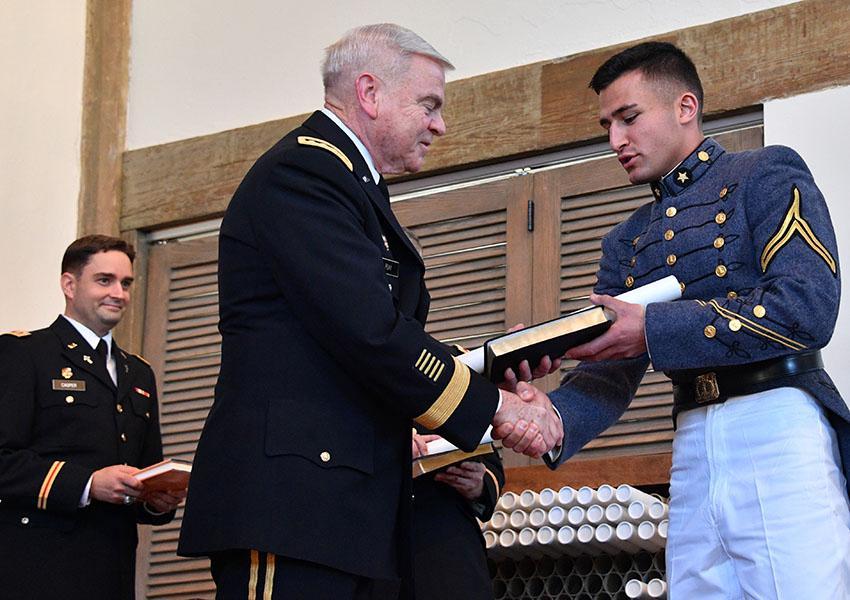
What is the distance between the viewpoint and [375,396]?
2574 mm

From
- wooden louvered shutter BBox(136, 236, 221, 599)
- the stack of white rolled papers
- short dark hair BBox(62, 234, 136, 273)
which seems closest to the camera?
the stack of white rolled papers

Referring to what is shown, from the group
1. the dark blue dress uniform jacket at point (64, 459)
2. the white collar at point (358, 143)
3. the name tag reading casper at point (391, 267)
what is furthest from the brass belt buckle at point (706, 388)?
the dark blue dress uniform jacket at point (64, 459)

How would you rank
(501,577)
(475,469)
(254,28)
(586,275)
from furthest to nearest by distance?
(254,28), (586,275), (501,577), (475,469)

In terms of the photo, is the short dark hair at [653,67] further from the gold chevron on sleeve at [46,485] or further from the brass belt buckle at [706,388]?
the gold chevron on sleeve at [46,485]

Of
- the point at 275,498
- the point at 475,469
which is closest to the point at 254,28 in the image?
the point at 475,469

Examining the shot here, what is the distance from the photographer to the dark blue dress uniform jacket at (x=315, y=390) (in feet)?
8.02

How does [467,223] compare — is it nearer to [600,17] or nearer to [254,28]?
[600,17]

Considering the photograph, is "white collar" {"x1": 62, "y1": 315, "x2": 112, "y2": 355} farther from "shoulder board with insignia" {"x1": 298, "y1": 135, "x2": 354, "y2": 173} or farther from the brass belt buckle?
the brass belt buckle

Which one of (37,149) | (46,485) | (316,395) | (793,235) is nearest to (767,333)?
(793,235)

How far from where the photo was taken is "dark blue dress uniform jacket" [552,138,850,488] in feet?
8.95

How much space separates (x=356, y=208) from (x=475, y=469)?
97 centimetres

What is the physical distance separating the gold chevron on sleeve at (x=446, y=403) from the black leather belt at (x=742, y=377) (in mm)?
528

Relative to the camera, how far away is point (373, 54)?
2.91m

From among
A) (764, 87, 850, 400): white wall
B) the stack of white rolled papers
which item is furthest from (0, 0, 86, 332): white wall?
(764, 87, 850, 400): white wall
